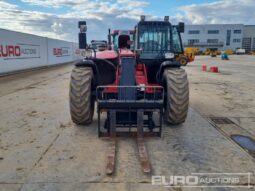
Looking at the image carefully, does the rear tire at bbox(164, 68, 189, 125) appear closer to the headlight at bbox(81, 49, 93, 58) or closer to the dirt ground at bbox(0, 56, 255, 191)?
the dirt ground at bbox(0, 56, 255, 191)

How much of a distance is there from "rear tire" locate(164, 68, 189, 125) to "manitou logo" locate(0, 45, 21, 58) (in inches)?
489

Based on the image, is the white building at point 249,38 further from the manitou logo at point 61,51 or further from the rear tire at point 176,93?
the rear tire at point 176,93

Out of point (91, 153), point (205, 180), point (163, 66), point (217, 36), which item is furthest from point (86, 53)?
point (217, 36)

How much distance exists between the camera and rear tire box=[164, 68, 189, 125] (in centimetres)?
477

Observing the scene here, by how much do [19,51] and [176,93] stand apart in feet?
47.5

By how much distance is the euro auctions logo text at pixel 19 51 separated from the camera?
1437 centimetres

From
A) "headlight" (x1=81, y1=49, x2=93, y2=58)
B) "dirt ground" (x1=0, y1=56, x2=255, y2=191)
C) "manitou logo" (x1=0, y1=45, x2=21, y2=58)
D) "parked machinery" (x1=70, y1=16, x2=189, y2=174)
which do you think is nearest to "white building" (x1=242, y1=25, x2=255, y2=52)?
"manitou logo" (x1=0, y1=45, x2=21, y2=58)

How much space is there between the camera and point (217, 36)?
8938 centimetres

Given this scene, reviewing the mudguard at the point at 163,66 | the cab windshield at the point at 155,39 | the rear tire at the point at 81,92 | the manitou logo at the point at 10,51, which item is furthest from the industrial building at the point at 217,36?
the rear tire at the point at 81,92

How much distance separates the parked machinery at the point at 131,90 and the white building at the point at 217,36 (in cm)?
8684

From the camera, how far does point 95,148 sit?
4.20 metres

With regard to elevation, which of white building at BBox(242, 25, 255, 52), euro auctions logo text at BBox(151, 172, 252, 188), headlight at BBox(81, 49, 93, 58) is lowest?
euro auctions logo text at BBox(151, 172, 252, 188)

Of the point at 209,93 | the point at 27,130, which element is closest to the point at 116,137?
the point at 27,130

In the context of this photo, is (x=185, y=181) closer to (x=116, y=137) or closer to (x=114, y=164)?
(x=114, y=164)
